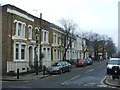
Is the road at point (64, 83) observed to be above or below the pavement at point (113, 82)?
below

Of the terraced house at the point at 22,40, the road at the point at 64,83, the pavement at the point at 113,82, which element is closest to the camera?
the road at the point at 64,83

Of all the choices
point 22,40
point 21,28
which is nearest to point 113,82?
point 22,40

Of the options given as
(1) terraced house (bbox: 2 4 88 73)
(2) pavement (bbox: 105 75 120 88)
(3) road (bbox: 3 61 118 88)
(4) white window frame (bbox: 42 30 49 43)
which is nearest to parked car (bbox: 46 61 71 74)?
(1) terraced house (bbox: 2 4 88 73)

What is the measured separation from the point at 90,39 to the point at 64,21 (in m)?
46.9

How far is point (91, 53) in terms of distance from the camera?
11500 cm

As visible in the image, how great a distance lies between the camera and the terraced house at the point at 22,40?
1417 inches

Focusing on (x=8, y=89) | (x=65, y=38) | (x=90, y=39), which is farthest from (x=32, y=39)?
(x=90, y=39)

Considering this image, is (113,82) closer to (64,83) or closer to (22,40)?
(64,83)

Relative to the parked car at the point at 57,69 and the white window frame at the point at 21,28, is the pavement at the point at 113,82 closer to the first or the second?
the parked car at the point at 57,69

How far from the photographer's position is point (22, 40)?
128 feet

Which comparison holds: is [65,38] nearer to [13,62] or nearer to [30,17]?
A: [30,17]

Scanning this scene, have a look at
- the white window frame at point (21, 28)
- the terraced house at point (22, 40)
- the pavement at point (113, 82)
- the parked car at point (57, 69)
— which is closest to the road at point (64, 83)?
the pavement at point (113, 82)

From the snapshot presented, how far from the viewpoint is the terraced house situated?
36.0 m

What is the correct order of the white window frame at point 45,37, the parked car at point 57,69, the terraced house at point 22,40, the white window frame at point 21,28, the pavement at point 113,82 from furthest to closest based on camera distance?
the white window frame at point 45,37, the white window frame at point 21,28, the parked car at point 57,69, the terraced house at point 22,40, the pavement at point 113,82
